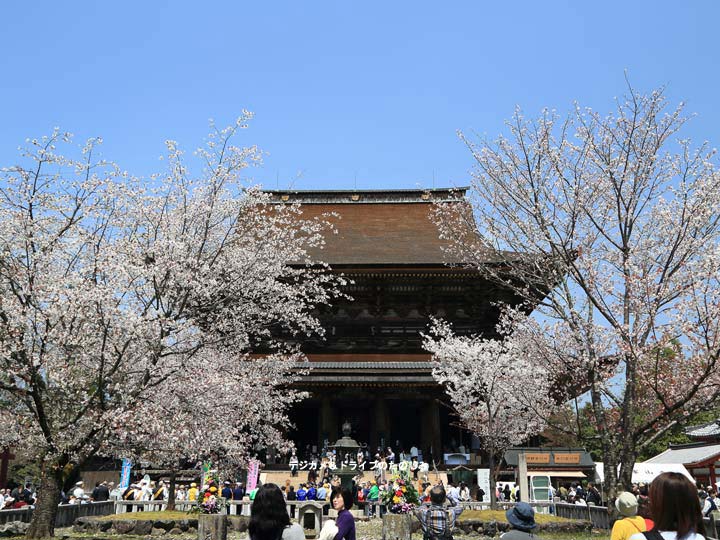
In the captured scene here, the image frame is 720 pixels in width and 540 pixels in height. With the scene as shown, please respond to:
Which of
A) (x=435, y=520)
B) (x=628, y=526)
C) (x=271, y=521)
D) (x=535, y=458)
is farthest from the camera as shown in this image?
(x=535, y=458)

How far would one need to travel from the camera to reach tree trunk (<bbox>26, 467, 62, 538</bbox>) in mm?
12664

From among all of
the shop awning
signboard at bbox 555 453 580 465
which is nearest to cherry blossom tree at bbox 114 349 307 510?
signboard at bbox 555 453 580 465

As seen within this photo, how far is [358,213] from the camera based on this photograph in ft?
126

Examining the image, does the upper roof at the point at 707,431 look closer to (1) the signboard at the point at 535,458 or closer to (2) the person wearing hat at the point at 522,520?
(1) the signboard at the point at 535,458

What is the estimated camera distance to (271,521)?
16.4 feet

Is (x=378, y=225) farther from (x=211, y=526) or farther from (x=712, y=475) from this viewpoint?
(x=211, y=526)

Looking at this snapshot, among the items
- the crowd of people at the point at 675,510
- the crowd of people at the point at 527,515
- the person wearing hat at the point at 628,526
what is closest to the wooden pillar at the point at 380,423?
the crowd of people at the point at 527,515

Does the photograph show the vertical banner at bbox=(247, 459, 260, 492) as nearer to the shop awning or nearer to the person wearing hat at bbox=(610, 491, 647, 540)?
the shop awning

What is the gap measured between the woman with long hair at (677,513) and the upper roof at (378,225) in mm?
24333

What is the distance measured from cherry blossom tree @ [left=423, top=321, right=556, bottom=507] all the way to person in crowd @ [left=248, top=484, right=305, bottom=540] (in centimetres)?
1963

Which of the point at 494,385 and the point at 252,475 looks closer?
the point at 252,475

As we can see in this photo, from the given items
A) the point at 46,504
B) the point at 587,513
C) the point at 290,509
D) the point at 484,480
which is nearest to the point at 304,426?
the point at 484,480

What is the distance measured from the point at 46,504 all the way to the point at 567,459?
21411 millimetres

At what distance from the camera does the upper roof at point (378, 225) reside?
Result: 3092 cm
